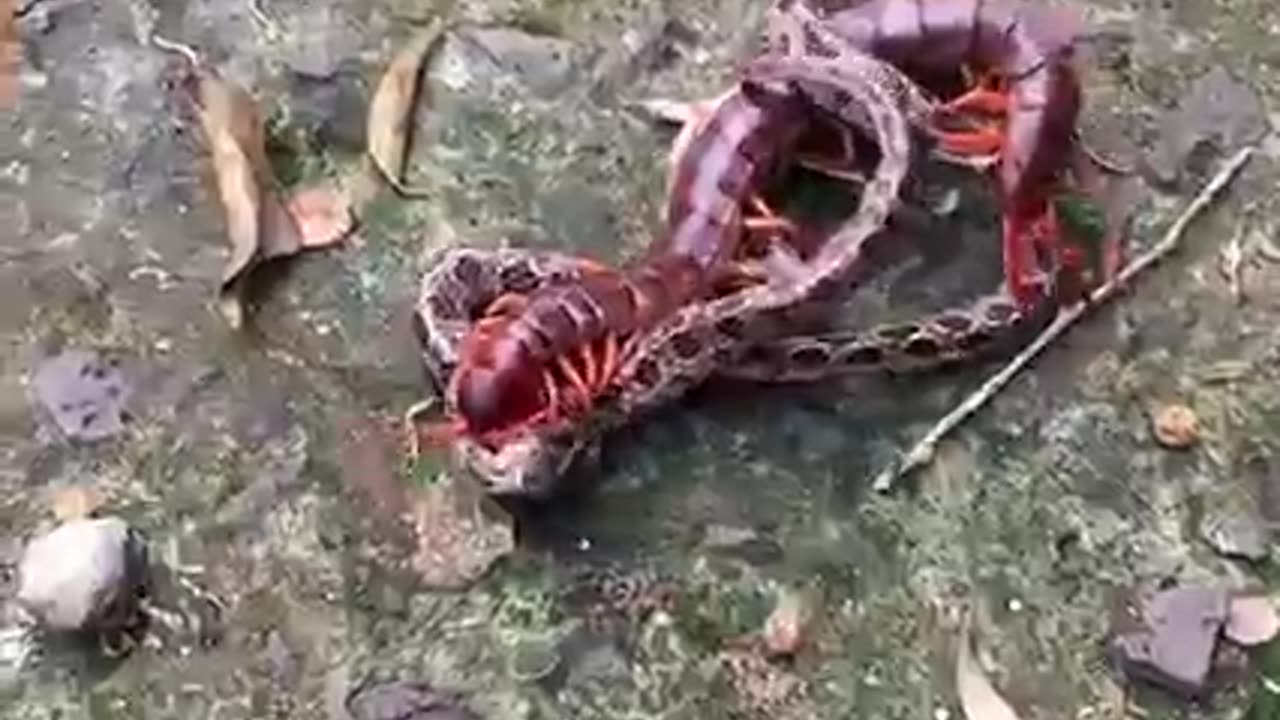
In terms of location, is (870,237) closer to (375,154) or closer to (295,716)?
(375,154)

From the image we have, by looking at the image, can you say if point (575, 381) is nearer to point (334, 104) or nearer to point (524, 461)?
point (524, 461)

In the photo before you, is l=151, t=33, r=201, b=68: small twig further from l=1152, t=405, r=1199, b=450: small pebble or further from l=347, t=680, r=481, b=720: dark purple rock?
l=1152, t=405, r=1199, b=450: small pebble

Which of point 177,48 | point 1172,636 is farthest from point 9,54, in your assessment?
point 1172,636

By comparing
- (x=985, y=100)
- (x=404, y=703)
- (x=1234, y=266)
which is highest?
(x=985, y=100)

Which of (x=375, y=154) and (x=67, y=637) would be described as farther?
(x=375, y=154)

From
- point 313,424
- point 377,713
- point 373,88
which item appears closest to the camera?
point 377,713

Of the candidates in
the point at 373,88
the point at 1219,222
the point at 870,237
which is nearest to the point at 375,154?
the point at 373,88

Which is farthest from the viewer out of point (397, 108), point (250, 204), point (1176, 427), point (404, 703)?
point (397, 108)
